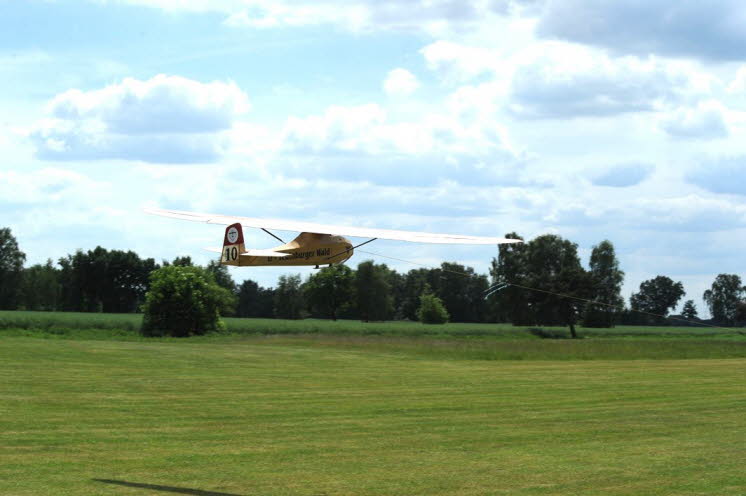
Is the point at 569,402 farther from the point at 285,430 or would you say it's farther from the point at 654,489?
the point at 654,489

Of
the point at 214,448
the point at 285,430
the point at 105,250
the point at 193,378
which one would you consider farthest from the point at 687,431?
the point at 105,250

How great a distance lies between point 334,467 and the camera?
58.5 feet

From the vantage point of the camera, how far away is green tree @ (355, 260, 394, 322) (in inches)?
A: 4589

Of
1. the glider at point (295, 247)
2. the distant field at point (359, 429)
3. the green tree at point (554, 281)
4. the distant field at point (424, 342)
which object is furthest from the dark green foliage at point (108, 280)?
the glider at point (295, 247)

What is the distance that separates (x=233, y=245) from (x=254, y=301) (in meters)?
131

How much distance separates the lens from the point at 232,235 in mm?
24562

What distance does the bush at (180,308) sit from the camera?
76.2 meters

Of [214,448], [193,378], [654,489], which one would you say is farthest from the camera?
[193,378]

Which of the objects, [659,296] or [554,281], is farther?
[659,296]

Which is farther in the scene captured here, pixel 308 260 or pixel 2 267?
pixel 2 267

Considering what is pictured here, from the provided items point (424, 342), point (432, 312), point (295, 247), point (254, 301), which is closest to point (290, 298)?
point (254, 301)

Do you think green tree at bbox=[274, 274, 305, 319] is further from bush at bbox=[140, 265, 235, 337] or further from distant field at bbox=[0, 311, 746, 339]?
bush at bbox=[140, 265, 235, 337]

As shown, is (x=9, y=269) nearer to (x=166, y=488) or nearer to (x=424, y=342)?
(x=424, y=342)

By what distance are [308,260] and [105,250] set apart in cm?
9761
